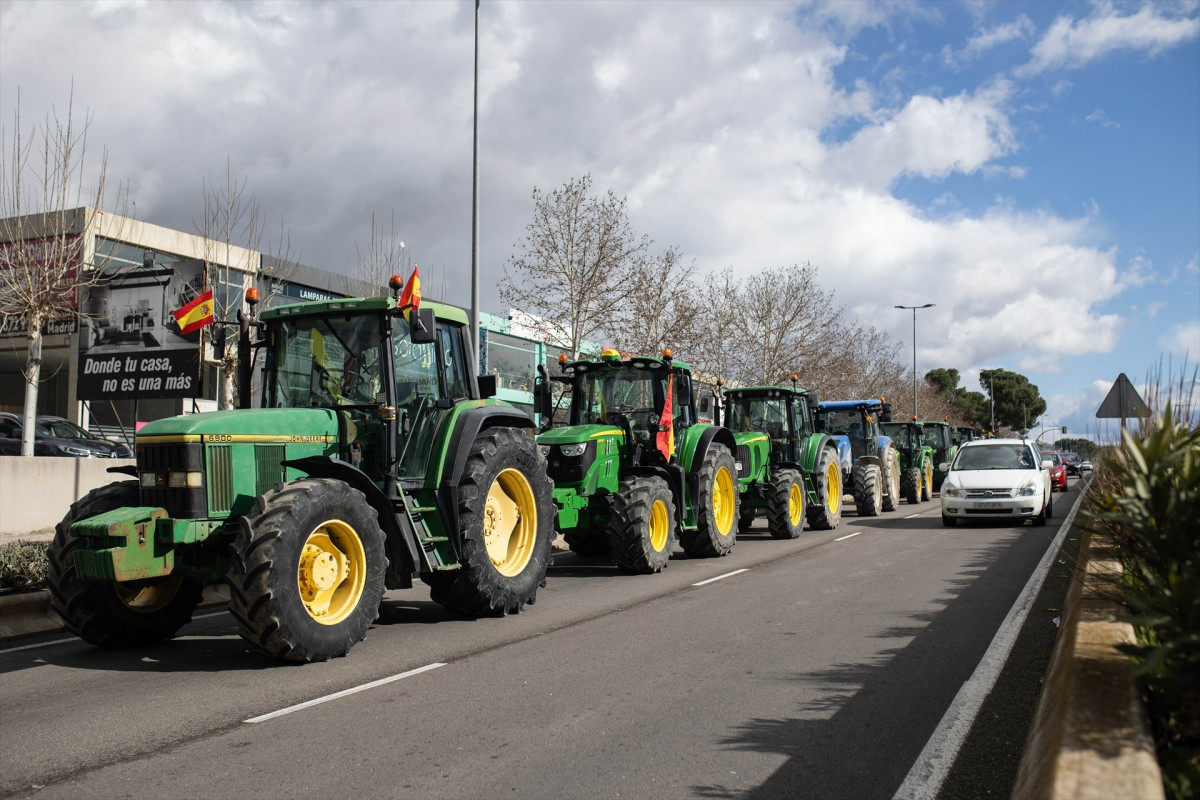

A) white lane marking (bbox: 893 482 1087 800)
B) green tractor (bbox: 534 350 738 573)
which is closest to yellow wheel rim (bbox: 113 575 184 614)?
green tractor (bbox: 534 350 738 573)

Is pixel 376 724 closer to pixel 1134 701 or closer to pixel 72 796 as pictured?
pixel 72 796

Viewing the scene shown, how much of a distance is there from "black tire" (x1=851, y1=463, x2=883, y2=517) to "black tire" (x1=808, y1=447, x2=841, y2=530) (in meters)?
2.58

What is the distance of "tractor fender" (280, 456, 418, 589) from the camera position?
7.68 metres

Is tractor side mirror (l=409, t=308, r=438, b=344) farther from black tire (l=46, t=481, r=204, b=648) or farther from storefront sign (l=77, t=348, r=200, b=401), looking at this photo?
storefront sign (l=77, t=348, r=200, b=401)

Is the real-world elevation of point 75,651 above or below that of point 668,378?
below

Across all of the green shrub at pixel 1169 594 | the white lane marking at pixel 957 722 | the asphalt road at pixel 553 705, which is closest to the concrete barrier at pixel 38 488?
the asphalt road at pixel 553 705

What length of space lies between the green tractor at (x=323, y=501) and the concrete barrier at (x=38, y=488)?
794 cm

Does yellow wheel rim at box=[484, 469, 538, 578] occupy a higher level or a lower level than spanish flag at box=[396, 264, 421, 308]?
lower

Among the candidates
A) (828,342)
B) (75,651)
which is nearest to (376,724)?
(75,651)

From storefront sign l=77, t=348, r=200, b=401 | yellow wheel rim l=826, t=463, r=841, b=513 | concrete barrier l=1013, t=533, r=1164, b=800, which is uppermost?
storefront sign l=77, t=348, r=200, b=401

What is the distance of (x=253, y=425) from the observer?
7480 mm

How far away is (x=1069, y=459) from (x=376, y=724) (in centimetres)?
5027

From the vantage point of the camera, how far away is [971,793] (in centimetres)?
439

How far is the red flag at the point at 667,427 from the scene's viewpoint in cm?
1282
